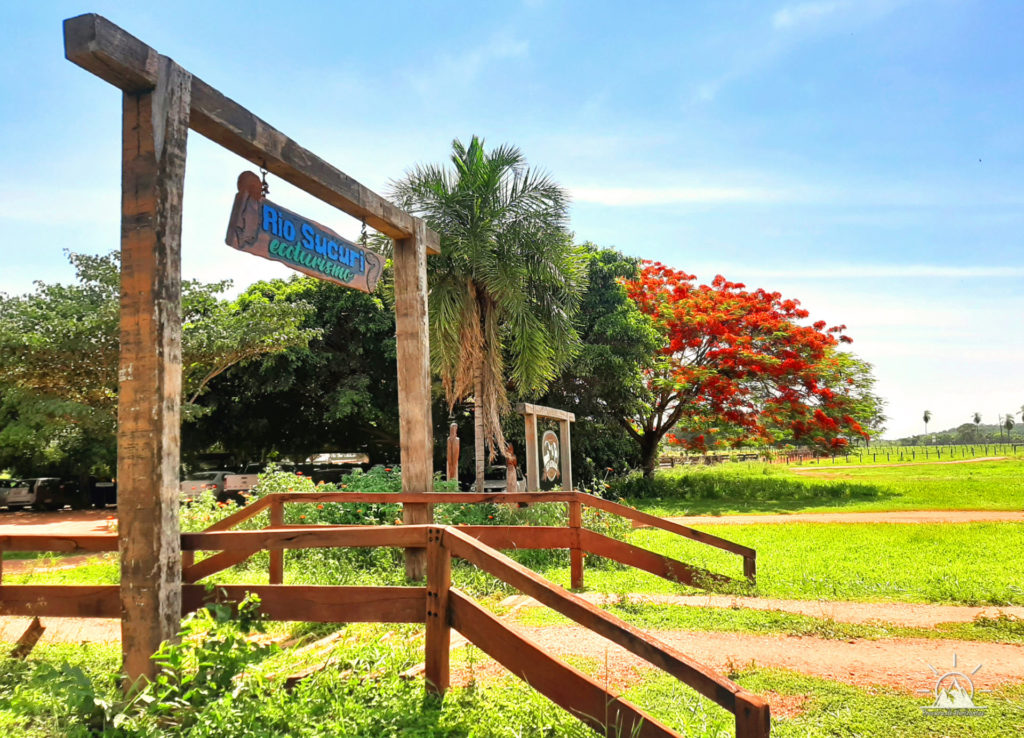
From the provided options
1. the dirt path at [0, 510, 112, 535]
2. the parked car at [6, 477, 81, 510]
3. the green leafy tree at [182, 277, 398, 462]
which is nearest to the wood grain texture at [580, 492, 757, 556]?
the dirt path at [0, 510, 112, 535]

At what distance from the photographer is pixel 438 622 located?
3537mm

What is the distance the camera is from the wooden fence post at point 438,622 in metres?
3.54

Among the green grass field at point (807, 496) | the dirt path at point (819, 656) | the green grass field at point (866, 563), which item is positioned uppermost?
the dirt path at point (819, 656)

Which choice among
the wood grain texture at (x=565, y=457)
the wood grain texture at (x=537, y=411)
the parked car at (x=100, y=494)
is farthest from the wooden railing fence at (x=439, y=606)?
the parked car at (x=100, y=494)

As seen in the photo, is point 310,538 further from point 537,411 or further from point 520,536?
point 537,411

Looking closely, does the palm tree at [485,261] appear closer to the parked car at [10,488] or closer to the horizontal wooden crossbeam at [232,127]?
the horizontal wooden crossbeam at [232,127]

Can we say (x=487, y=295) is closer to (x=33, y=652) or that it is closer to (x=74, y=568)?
(x=74, y=568)

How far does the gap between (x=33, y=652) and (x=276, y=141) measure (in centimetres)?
367

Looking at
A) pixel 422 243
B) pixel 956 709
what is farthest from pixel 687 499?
pixel 956 709

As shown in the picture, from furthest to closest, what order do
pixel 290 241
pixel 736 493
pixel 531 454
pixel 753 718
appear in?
pixel 736 493 → pixel 531 454 → pixel 290 241 → pixel 753 718

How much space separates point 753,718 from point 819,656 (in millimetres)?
2554

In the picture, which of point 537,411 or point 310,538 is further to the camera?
point 537,411

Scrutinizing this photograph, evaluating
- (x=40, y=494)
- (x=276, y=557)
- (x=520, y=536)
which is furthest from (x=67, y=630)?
(x=40, y=494)

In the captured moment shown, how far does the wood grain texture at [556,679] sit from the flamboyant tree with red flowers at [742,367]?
725 inches
